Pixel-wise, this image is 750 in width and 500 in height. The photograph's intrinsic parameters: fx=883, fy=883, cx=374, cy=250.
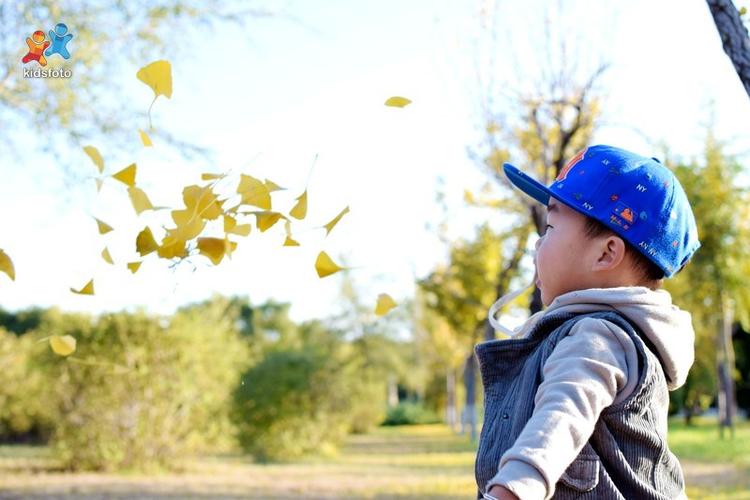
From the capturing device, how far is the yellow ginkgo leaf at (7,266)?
6.81 ft

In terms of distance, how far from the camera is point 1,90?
7.87 m

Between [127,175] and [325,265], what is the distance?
1.53 ft

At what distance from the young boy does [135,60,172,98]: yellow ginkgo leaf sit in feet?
2.51

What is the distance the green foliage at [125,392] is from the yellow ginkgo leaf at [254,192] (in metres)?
11.1

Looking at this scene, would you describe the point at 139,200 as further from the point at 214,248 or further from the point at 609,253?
the point at 609,253

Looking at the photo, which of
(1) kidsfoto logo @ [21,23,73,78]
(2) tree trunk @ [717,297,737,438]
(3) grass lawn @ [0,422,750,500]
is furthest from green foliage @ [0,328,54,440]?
(2) tree trunk @ [717,297,737,438]

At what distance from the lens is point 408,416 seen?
39.1 m

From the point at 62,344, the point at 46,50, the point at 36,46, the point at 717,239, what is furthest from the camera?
the point at 717,239

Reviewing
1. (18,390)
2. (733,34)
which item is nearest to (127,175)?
(733,34)

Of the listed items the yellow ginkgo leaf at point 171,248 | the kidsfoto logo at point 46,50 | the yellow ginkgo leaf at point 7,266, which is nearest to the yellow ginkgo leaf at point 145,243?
the yellow ginkgo leaf at point 171,248

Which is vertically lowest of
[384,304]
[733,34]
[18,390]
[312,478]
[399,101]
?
[312,478]

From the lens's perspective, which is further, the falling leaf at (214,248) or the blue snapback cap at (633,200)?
the falling leaf at (214,248)

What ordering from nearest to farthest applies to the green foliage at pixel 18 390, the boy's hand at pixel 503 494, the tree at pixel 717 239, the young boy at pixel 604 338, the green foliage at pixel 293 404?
the boy's hand at pixel 503 494, the young boy at pixel 604 338, the green foliage at pixel 18 390, the green foliage at pixel 293 404, the tree at pixel 717 239

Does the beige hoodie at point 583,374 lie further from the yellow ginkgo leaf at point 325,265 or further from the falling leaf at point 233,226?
the falling leaf at point 233,226
